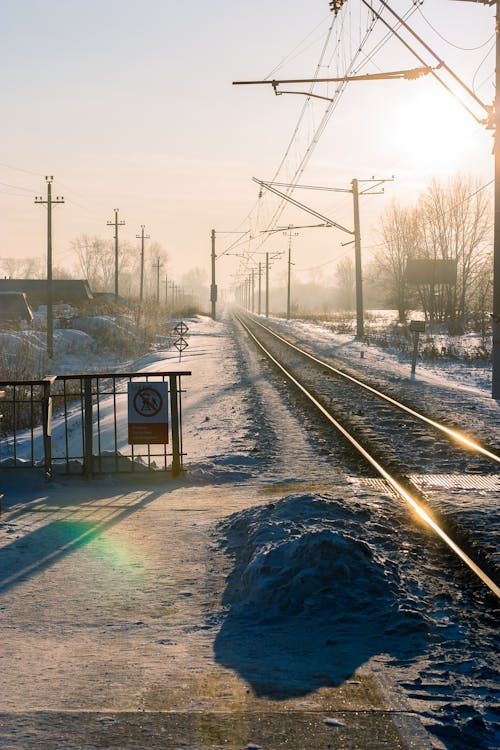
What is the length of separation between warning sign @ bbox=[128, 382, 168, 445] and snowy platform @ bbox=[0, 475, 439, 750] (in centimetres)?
274

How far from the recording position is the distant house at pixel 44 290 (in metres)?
81.6

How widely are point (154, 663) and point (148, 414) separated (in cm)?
604

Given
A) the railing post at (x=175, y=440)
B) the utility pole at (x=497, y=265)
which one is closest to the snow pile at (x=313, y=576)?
the railing post at (x=175, y=440)

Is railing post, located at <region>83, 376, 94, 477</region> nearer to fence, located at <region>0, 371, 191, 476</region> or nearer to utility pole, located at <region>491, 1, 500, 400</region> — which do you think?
fence, located at <region>0, 371, 191, 476</region>

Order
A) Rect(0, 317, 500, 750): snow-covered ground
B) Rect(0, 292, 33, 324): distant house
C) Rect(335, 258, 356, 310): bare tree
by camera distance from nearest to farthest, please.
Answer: Rect(0, 317, 500, 750): snow-covered ground, Rect(0, 292, 33, 324): distant house, Rect(335, 258, 356, 310): bare tree

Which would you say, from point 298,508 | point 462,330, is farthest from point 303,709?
point 462,330

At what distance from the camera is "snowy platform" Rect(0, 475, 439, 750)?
13.1ft

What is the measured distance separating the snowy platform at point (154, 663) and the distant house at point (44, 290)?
75.9 meters

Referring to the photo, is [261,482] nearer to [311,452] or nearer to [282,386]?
[311,452]

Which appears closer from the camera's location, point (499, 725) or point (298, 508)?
point (499, 725)

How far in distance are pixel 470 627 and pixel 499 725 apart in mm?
1341

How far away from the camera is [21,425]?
20.4 meters

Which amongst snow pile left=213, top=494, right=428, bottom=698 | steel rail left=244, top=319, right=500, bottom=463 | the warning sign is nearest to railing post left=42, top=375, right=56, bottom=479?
the warning sign

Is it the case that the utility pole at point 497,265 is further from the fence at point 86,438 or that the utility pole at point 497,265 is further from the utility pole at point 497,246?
the fence at point 86,438
